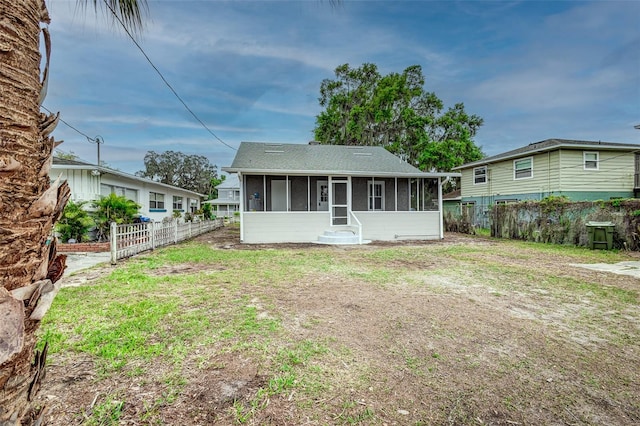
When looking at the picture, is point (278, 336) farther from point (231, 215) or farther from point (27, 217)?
point (231, 215)

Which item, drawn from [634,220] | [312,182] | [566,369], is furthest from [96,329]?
[634,220]

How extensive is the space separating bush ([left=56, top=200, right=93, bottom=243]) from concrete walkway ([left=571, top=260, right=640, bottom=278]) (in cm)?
1534

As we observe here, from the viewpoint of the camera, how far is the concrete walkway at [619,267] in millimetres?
7078

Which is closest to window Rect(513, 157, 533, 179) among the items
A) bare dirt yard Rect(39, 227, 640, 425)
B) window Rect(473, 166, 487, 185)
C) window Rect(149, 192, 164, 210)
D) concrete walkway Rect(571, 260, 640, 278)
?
window Rect(473, 166, 487, 185)

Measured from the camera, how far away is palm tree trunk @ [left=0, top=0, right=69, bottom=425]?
945mm

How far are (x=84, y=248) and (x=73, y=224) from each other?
1.16 metres

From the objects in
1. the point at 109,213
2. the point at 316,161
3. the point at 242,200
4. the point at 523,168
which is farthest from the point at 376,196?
the point at 109,213

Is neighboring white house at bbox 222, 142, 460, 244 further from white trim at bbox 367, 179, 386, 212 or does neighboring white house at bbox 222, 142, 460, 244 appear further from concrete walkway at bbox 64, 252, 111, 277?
concrete walkway at bbox 64, 252, 111, 277

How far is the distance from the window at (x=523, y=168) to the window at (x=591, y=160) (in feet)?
8.25

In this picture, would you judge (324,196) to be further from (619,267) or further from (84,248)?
(619,267)

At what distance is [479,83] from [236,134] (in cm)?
1810

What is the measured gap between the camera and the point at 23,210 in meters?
1.03

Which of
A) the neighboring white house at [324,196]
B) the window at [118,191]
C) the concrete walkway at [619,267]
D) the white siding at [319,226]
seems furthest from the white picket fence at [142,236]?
the concrete walkway at [619,267]

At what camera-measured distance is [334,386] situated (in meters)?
2.54
